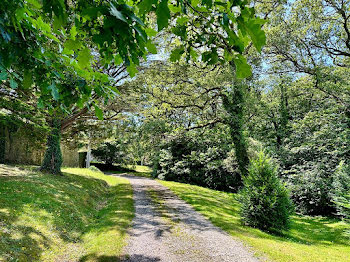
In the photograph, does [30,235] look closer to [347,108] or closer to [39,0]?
[39,0]

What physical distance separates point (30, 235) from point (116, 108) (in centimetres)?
889

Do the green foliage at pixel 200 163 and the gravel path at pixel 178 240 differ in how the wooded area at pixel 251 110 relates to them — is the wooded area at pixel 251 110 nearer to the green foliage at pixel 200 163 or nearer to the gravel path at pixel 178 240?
the green foliage at pixel 200 163

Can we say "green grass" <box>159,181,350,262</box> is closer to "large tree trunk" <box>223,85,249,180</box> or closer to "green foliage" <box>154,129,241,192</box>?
"large tree trunk" <box>223,85,249,180</box>

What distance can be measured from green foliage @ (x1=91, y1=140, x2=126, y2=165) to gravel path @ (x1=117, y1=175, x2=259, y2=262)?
24.2 m

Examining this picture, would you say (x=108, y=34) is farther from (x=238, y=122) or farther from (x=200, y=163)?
(x=200, y=163)

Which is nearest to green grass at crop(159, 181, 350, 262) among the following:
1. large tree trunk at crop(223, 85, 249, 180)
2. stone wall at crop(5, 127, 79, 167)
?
large tree trunk at crop(223, 85, 249, 180)

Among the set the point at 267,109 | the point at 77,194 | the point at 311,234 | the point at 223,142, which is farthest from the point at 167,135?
the point at 311,234

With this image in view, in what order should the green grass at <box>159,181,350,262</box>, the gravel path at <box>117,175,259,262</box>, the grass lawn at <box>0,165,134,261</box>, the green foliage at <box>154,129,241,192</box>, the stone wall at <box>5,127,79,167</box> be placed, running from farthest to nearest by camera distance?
the green foliage at <box>154,129,241,192</box>
the stone wall at <box>5,127,79,167</box>
the green grass at <box>159,181,350,262</box>
the gravel path at <box>117,175,259,262</box>
the grass lawn at <box>0,165,134,261</box>

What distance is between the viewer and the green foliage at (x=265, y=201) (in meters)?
7.79

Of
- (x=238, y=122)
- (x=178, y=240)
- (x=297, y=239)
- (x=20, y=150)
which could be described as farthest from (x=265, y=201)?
(x=20, y=150)

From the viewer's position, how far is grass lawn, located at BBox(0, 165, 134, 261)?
201 inches

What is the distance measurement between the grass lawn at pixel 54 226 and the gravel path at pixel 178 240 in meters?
0.47

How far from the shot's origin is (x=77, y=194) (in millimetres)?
10375

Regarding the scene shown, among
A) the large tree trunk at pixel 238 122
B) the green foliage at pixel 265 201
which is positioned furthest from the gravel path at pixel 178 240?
the large tree trunk at pixel 238 122
